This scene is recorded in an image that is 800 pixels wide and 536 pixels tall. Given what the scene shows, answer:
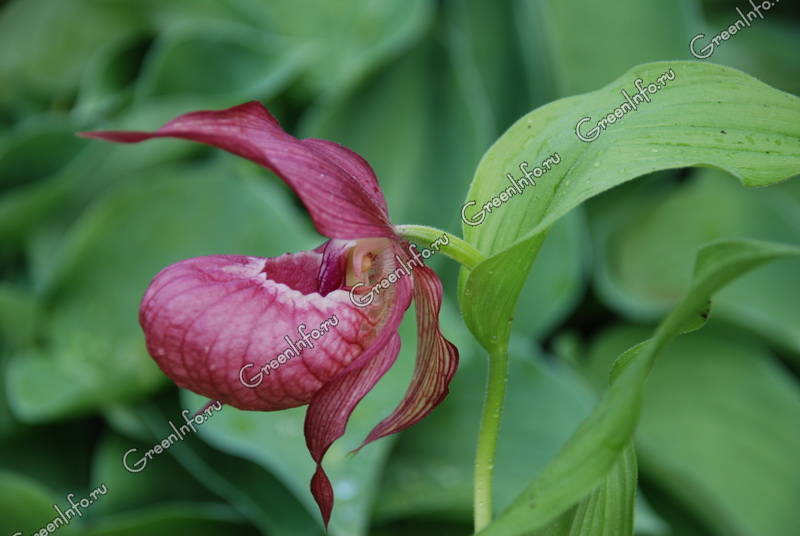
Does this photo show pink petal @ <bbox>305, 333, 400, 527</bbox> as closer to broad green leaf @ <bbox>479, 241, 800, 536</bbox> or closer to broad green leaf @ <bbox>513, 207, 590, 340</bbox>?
broad green leaf @ <bbox>479, 241, 800, 536</bbox>

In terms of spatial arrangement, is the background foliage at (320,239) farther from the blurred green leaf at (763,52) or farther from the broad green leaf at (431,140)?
the blurred green leaf at (763,52)

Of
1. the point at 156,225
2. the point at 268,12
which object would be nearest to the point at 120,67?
the point at 268,12

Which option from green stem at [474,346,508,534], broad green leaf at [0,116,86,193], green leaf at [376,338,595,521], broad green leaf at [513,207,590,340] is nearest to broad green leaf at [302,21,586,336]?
broad green leaf at [513,207,590,340]

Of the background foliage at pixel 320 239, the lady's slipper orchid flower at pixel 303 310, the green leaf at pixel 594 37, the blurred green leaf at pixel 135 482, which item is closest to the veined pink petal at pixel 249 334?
the lady's slipper orchid flower at pixel 303 310

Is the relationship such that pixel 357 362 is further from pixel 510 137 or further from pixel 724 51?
pixel 724 51

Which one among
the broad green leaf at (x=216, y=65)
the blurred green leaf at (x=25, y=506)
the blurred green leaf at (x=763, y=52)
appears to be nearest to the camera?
the blurred green leaf at (x=25, y=506)

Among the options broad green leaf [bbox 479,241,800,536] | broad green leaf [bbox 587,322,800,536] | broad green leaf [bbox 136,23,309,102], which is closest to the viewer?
broad green leaf [bbox 479,241,800,536]
